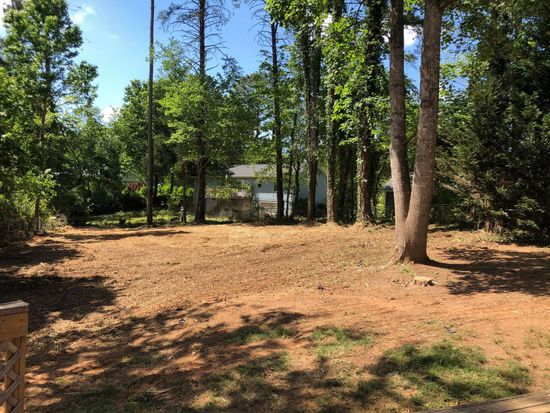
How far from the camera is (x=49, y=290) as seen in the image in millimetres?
8516

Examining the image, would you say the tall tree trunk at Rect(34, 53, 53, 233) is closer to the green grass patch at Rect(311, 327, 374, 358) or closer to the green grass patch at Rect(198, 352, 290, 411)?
the green grass patch at Rect(311, 327, 374, 358)

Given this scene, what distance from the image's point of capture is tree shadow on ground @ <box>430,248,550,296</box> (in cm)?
696

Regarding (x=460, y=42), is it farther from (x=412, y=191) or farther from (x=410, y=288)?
(x=410, y=288)

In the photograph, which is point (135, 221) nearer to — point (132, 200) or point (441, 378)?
point (132, 200)

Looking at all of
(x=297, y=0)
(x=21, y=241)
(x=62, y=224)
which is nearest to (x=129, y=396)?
(x=297, y=0)

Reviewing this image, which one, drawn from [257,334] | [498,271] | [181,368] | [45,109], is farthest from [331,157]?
[181,368]

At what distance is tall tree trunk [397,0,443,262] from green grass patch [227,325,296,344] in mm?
4001

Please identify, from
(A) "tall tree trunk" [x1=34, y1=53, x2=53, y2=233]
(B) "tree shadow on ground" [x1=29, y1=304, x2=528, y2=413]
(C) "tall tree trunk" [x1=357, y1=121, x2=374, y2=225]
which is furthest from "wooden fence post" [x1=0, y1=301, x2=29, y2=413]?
(A) "tall tree trunk" [x1=34, y1=53, x2=53, y2=233]

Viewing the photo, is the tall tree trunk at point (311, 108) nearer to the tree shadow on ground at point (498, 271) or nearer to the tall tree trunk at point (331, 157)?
the tall tree trunk at point (331, 157)

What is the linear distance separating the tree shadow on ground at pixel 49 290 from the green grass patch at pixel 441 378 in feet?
17.2

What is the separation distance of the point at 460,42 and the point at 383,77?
214 inches

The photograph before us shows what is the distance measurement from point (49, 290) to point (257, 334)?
5.40 metres

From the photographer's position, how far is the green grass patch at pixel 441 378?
3.45m

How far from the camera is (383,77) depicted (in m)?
15.4
